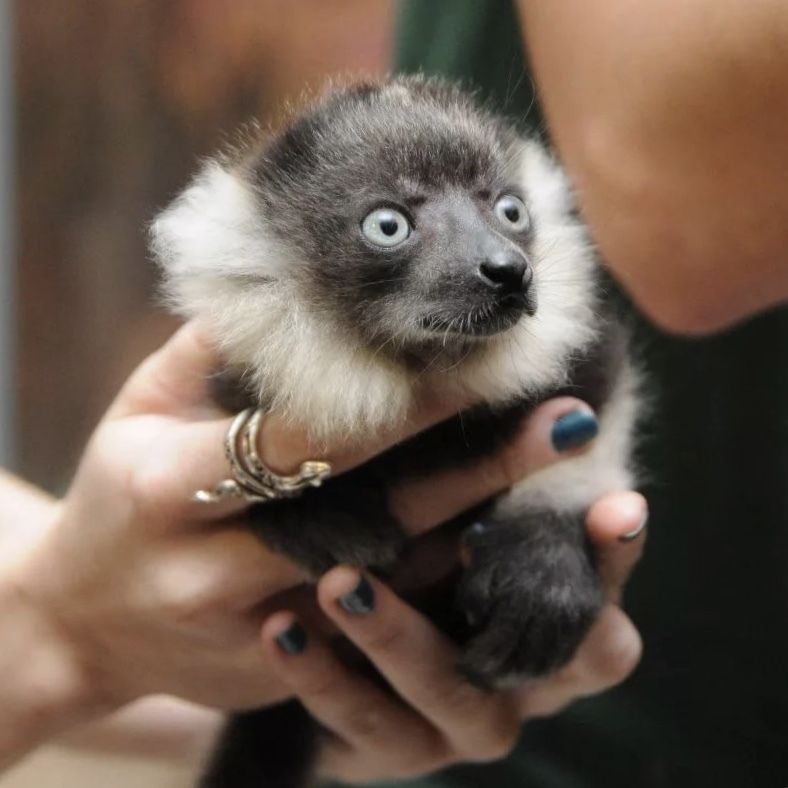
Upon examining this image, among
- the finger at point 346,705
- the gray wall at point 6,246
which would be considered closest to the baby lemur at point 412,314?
the finger at point 346,705

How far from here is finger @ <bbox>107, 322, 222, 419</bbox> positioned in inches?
40.5

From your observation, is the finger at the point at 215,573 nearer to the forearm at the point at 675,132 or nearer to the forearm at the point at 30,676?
the forearm at the point at 30,676

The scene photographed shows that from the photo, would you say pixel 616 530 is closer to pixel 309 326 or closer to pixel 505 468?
pixel 505 468

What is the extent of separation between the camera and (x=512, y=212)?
902 millimetres

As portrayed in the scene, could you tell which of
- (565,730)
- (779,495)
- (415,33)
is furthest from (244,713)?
(415,33)

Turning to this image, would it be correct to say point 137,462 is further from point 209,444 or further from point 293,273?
point 293,273

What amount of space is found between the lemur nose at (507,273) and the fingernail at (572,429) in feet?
0.56

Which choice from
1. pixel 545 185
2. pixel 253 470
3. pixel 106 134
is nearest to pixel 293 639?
pixel 253 470

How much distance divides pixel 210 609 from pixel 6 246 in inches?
52.7

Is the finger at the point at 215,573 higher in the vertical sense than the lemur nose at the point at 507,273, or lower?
lower

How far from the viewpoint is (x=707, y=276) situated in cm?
94

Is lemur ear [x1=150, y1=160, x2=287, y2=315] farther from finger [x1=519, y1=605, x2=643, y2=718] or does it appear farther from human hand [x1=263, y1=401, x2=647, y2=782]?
finger [x1=519, y1=605, x2=643, y2=718]

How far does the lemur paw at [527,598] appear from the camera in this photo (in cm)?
94

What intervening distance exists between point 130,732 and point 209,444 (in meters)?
0.64
